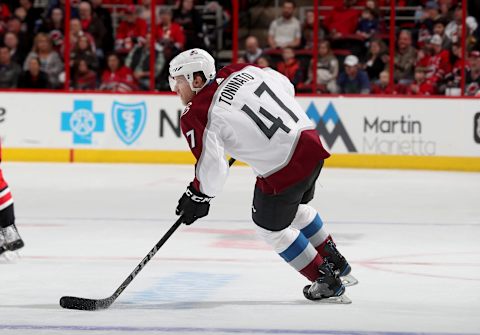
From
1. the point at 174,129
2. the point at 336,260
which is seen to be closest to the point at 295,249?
the point at 336,260

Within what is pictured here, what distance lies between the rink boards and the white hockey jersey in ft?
25.8

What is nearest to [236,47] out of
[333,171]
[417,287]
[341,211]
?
[333,171]

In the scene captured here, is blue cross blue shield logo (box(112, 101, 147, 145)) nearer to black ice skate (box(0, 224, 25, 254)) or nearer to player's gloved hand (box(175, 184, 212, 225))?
black ice skate (box(0, 224, 25, 254))

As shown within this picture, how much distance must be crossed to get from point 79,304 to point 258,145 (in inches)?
37.4

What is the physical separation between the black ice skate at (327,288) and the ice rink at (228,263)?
0.17ft

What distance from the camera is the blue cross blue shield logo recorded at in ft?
43.6

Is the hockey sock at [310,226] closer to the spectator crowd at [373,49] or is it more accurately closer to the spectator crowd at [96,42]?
the spectator crowd at [373,49]

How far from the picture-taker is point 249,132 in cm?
482

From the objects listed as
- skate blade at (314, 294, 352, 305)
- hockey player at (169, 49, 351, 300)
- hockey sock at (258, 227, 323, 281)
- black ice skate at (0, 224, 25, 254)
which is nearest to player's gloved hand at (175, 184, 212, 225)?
hockey player at (169, 49, 351, 300)

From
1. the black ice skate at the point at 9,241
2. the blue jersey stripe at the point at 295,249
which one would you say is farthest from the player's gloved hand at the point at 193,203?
the black ice skate at the point at 9,241

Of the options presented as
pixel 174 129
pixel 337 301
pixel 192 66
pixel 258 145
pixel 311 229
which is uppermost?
pixel 192 66

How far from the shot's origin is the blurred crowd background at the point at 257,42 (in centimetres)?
1329

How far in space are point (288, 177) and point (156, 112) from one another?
28.2 feet

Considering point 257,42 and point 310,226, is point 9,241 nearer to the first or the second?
point 310,226
